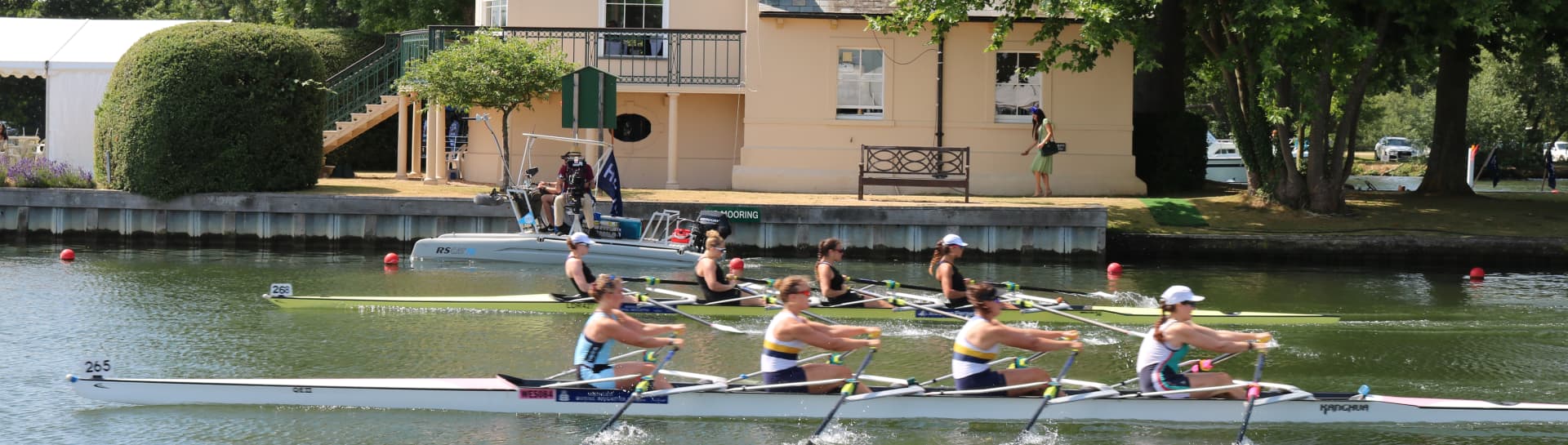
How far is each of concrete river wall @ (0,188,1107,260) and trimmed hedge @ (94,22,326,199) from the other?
465 mm

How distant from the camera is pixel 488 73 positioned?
25.3 metres

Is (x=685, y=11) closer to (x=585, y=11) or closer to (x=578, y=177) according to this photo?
(x=585, y=11)

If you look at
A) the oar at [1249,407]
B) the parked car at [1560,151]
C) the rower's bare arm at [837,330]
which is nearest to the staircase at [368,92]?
the rower's bare arm at [837,330]

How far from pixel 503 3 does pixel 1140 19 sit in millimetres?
12920

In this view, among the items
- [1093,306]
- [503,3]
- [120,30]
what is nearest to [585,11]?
[503,3]

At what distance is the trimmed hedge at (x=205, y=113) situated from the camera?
2377 centimetres

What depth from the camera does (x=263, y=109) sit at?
80.1ft

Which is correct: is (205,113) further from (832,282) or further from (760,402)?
(760,402)

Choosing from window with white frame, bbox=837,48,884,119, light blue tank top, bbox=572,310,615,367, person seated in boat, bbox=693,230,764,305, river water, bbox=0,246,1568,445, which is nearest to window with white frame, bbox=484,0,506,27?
window with white frame, bbox=837,48,884,119

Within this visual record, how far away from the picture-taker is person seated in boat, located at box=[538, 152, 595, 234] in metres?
21.1

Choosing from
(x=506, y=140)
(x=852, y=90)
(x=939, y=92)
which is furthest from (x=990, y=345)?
(x=852, y=90)

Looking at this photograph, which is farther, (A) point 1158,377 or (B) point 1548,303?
(B) point 1548,303

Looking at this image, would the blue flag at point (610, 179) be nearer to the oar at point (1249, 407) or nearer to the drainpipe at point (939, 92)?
the drainpipe at point (939, 92)

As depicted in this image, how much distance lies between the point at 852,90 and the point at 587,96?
6.25m
